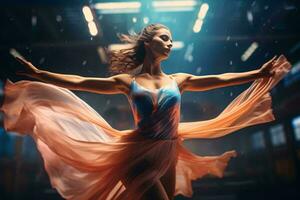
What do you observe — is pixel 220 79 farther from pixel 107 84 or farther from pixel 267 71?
pixel 107 84

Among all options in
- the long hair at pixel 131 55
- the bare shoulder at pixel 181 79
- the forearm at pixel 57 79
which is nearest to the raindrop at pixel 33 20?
the long hair at pixel 131 55

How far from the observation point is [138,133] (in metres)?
1.08

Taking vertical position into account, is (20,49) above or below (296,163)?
above

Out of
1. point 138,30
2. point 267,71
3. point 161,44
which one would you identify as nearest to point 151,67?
point 161,44

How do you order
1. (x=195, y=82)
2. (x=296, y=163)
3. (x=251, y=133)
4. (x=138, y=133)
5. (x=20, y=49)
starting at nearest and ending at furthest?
(x=138, y=133), (x=195, y=82), (x=20, y=49), (x=251, y=133), (x=296, y=163)

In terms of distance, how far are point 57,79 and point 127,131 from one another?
325mm

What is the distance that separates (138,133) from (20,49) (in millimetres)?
1755

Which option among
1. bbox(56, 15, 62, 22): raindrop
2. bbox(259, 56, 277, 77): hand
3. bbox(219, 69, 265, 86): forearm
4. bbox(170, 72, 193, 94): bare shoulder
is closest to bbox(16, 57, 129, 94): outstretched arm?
bbox(170, 72, 193, 94): bare shoulder

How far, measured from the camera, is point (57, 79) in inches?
42.4

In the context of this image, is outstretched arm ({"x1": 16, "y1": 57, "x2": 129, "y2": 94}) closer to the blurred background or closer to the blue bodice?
the blue bodice

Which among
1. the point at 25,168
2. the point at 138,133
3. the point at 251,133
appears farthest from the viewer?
the point at 251,133

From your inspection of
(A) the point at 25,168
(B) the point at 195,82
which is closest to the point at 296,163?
(B) the point at 195,82

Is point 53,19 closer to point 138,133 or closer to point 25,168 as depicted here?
point 25,168

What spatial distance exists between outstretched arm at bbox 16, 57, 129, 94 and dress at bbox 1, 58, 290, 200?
72 millimetres
